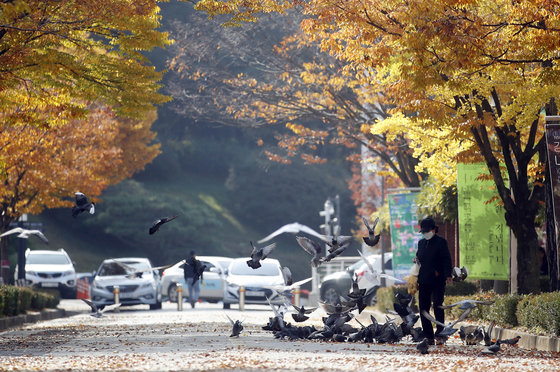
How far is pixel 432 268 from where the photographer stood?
13.8 meters

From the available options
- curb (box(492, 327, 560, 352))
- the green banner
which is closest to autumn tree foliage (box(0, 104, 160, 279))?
the green banner


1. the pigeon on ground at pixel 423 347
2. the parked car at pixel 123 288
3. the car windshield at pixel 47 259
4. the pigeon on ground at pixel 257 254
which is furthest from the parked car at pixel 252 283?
the pigeon on ground at pixel 423 347

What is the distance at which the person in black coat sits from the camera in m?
13.8

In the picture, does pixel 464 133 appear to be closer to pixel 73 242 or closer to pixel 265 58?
pixel 265 58

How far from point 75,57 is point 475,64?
7.41 metres

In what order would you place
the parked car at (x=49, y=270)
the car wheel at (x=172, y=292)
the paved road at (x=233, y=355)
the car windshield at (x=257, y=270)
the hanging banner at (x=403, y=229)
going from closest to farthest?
the paved road at (x=233, y=355) → the hanging banner at (x=403, y=229) → the car windshield at (x=257, y=270) → the car wheel at (x=172, y=292) → the parked car at (x=49, y=270)

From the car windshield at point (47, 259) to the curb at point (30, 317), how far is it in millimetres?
10028

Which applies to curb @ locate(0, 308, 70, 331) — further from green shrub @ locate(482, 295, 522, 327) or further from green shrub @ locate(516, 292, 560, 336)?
green shrub @ locate(516, 292, 560, 336)

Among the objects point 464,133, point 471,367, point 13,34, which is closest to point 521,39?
point 464,133

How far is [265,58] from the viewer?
2730 centimetres

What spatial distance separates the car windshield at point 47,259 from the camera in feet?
130

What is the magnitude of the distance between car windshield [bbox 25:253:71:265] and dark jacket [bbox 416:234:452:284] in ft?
92.1

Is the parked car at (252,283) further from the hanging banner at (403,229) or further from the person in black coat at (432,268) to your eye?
the person in black coat at (432,268)

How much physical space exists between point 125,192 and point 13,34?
41.5 m
